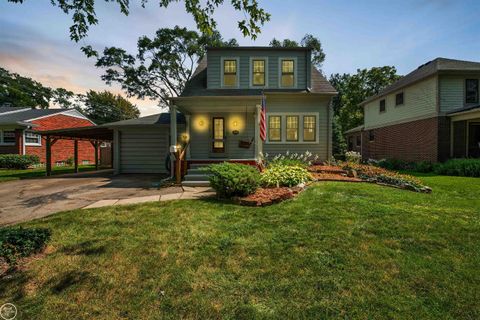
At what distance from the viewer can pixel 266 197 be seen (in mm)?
5875

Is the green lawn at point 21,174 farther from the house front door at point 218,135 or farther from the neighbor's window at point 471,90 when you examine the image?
the neighbor's window at point 471,90

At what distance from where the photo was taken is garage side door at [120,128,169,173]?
13.2m

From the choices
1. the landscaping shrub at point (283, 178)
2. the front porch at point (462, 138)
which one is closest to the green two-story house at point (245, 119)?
the landscaping shrub at point (283, 178)

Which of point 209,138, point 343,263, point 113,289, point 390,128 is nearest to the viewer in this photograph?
point 113,289

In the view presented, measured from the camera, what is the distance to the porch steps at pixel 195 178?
27.7 ft

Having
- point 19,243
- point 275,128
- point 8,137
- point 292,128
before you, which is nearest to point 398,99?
point 292,128

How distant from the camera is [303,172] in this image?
26.8ft

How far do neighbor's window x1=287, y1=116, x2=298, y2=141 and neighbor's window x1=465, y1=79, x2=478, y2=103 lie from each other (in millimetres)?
10003

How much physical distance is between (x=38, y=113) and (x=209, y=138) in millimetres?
20620

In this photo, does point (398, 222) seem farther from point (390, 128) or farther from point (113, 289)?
point (390, 128)

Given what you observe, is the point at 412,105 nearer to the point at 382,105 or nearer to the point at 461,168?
the point at 382,105

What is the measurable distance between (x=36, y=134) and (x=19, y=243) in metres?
16.8

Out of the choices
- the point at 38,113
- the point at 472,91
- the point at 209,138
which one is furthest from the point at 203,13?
the point at 38,113

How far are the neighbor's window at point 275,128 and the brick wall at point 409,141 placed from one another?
9091 mm
